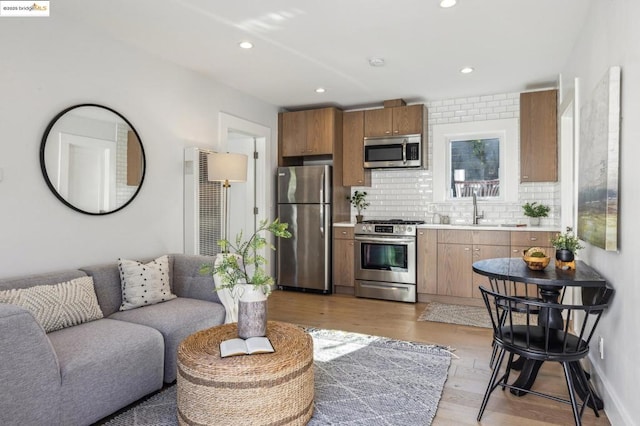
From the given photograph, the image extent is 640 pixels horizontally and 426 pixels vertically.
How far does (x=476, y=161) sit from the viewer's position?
5320 mm

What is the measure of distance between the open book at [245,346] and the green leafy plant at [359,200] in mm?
3887

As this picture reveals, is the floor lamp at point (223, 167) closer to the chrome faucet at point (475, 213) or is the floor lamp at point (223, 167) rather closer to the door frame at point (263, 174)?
the door frame at point (263, 174)

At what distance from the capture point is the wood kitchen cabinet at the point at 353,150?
18.5 ft

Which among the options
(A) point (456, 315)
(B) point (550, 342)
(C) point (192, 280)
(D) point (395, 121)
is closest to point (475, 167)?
(D) point (395, 121)

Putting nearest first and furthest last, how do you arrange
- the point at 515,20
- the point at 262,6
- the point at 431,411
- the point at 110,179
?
the point at 431,411 → the point at 262,6 → the point at 515,20 → the point at 110,179

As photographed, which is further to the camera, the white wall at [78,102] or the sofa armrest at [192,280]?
the sofa armrest at [192,280]

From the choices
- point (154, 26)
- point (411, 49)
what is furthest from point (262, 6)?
point (411, 49)

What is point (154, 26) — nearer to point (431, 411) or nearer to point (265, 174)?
point (265, 174)

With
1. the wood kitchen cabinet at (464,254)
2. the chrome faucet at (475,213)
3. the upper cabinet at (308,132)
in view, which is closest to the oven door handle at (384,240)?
the wood kitchen cabinet at (464,254)

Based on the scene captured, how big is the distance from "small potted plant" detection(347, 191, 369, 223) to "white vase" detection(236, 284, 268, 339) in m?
3.74

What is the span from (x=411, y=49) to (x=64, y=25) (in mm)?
2794

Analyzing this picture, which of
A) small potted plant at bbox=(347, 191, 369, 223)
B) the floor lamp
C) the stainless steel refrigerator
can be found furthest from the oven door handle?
the floor lamp

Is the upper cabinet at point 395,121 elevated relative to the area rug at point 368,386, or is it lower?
elevated

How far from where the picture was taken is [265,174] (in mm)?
5594
